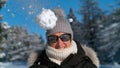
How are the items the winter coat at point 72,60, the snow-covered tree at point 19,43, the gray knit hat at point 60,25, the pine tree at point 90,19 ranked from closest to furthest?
the winter coat at point 72,60, the gray knit hat at point 60,25, the pine tree at point 90,19, the snow-covered tree at point 19,43

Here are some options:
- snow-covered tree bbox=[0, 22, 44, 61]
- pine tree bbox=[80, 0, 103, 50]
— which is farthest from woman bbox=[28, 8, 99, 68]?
snow-covered tree bbox=[0, 22, 44, 61]

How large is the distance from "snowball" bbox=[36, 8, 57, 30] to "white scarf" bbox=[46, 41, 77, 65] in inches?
7.2

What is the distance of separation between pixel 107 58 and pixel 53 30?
3975 centimetres

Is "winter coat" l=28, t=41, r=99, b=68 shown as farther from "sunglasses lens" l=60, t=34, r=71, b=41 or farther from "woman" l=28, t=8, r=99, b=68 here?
"sunglasses lens" l=60, t=34, r=71, b=41

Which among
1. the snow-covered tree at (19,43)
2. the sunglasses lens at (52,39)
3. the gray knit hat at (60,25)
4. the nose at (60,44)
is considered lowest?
the snow-covered tree at (19,43)

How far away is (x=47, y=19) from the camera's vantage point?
12.3 feet

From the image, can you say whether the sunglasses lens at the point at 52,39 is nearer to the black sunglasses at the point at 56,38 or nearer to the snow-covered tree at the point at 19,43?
the black sunglasses at the point at 56,38

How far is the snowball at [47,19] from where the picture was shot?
142 inches

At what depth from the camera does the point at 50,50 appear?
353 cm

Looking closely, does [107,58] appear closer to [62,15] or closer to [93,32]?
[93,32]

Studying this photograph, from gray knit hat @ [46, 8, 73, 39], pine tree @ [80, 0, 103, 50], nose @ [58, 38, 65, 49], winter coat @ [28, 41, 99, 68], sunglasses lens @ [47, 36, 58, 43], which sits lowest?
pine tree @ [80, 0, 103, 50]

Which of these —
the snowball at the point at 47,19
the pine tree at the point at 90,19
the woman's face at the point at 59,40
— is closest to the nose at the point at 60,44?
the woman's face at the point at 59,40

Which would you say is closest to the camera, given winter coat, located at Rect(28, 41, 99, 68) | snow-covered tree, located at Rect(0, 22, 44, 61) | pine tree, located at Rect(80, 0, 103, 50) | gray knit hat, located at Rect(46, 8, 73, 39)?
winter coat, located at Rect(28, 41, 99, 68)

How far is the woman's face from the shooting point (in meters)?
3.54
